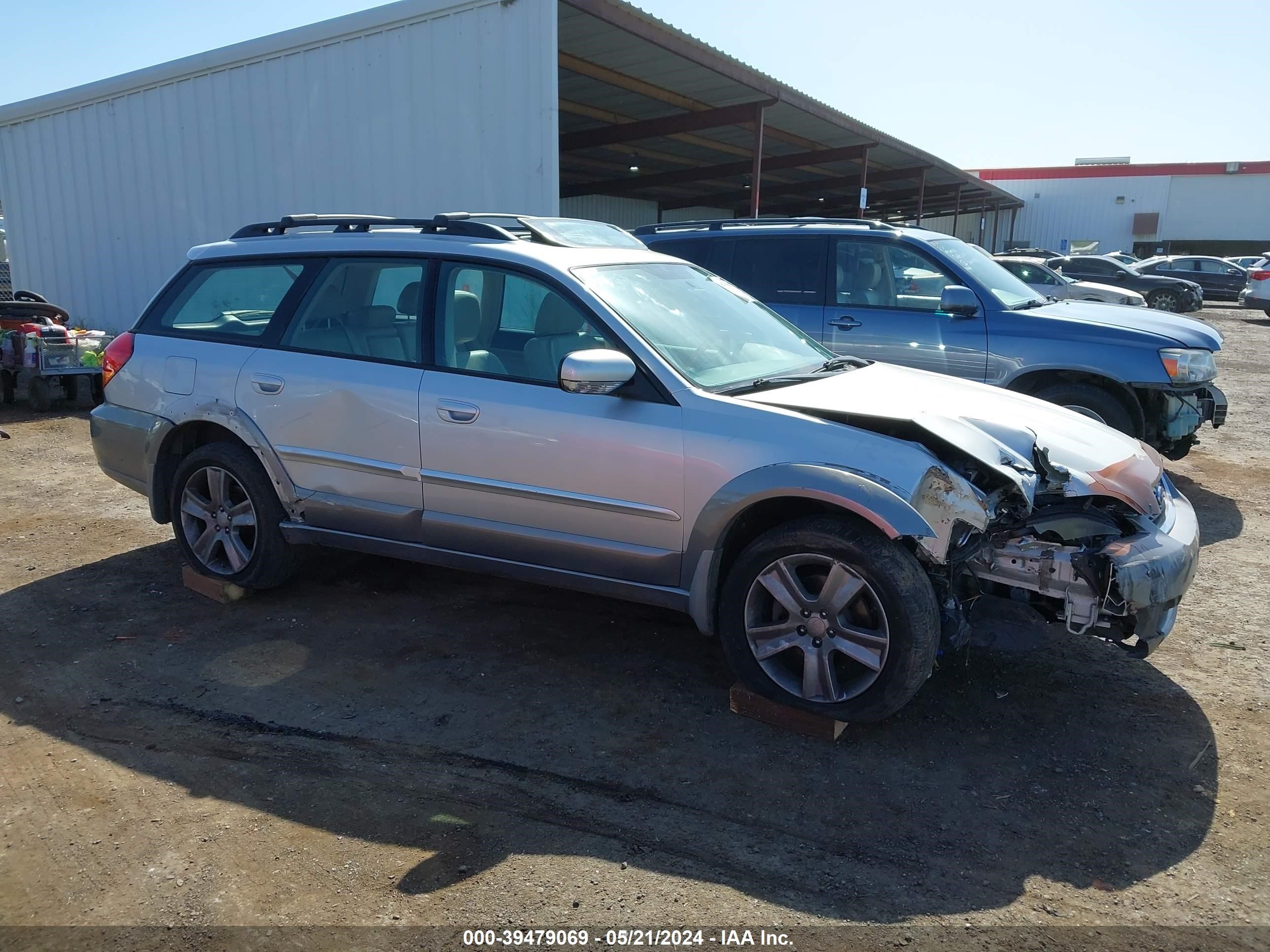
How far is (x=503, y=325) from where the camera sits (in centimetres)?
432

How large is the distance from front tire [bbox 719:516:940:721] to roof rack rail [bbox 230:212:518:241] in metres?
2.00

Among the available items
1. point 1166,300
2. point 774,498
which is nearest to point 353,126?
point 774,498

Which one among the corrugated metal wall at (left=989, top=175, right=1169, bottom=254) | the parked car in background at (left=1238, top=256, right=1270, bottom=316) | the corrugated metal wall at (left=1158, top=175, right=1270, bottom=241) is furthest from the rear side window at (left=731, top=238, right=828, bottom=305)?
the corrugated metal wall at (left=1158, top=175, right=1270, bottom=241)

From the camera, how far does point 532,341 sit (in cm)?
420

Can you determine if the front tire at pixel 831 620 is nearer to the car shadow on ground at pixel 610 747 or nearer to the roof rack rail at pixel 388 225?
the car shadow on ground at pixel 610 747

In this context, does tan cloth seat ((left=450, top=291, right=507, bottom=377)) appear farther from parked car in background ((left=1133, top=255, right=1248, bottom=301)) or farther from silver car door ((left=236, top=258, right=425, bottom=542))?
parked car in background ((left=1133, top=255, right=1248, bottom=301))

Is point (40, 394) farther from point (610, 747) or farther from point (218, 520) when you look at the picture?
point (610, 747)

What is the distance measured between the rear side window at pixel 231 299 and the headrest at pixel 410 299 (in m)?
0.68

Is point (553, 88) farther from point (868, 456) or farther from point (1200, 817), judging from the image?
point (1200, 817)

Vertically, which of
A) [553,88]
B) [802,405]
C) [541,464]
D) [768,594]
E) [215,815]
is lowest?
[215,815]

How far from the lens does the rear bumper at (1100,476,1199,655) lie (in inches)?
132

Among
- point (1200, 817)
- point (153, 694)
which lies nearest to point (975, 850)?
point (1200, 817)

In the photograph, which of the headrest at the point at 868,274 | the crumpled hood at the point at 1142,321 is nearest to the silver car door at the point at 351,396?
the headrest at the point at 868,274

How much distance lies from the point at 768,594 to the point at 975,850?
115 centimetres
